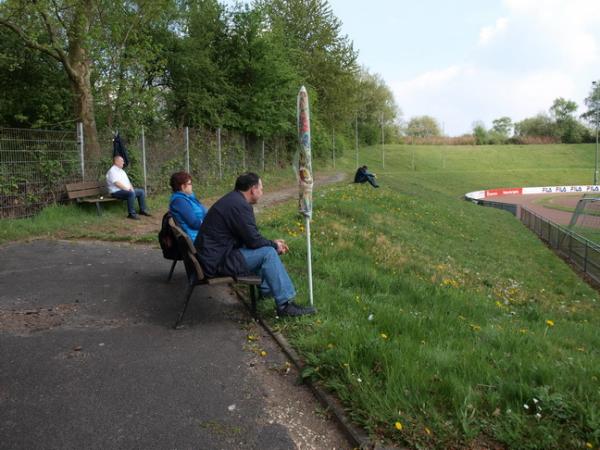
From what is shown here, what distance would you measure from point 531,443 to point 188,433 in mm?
2062

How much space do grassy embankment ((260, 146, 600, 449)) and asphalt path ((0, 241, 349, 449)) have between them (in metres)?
0.39

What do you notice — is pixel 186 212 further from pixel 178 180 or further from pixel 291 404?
pixel 291 404

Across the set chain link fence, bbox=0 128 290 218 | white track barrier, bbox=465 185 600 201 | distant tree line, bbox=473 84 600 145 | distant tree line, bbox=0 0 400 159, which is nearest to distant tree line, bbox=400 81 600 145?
distant tree line, bbox=473 84 600 145

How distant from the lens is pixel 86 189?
12.1 meters

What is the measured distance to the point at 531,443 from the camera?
9.78 ft

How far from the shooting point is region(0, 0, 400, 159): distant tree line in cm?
1415

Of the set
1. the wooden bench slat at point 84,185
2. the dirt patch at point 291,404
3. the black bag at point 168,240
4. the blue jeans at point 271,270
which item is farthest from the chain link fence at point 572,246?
the wooden bench slat at point 84,185

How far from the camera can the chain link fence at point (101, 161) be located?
10656mm

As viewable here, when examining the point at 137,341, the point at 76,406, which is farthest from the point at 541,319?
the point at 76,406

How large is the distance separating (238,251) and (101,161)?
9.59m

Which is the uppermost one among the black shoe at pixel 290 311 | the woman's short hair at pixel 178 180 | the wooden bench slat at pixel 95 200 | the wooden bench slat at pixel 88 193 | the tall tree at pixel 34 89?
the tall tree at pixel 34 89

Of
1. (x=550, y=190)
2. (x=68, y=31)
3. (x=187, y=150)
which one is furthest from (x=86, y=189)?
(x=550, y=190)

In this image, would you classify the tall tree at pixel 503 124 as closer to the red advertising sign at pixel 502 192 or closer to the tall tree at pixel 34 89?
the red advertising sign at pixel 502 192

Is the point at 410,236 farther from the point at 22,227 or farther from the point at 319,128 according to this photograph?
the point at 319,128
